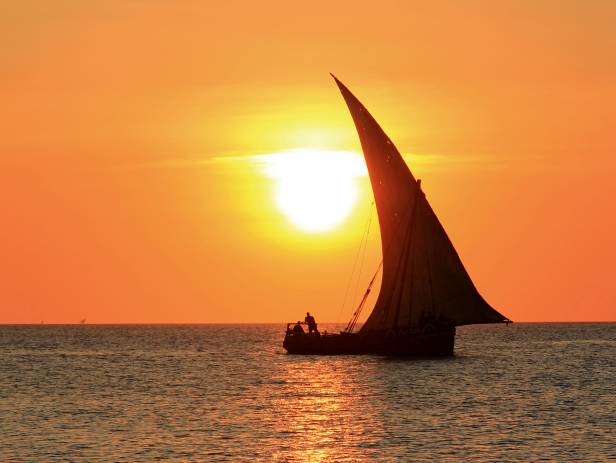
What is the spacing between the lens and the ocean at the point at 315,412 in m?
48.8

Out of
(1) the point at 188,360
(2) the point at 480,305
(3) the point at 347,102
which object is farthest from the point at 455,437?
(1) the point at 188,360

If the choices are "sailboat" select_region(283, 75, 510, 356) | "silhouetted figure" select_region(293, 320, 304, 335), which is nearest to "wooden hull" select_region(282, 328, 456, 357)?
"sailboat" select_region(283, 75, 510, 356)

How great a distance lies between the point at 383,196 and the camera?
310 feet

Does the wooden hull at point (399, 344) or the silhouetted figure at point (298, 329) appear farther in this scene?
the silhouetted figure at point (298, 329)

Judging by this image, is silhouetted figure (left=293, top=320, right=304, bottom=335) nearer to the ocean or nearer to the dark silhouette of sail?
the ocean

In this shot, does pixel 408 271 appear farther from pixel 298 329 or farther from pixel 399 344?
pixel 298 329

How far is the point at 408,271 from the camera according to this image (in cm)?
9312

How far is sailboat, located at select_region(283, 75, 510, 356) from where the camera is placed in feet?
300

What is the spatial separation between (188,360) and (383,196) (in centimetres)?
3687

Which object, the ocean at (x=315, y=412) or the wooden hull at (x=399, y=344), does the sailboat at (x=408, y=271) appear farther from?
the ocean at (x=315, y=412)

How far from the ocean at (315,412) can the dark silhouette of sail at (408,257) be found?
382 cm

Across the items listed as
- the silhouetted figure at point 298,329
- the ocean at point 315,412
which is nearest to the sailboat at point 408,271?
the ocean at point 315,412

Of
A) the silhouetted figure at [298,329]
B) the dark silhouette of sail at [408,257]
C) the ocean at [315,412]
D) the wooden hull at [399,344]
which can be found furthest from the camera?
the silhouetted figure at [298,329]

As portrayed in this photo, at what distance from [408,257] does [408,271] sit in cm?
103
